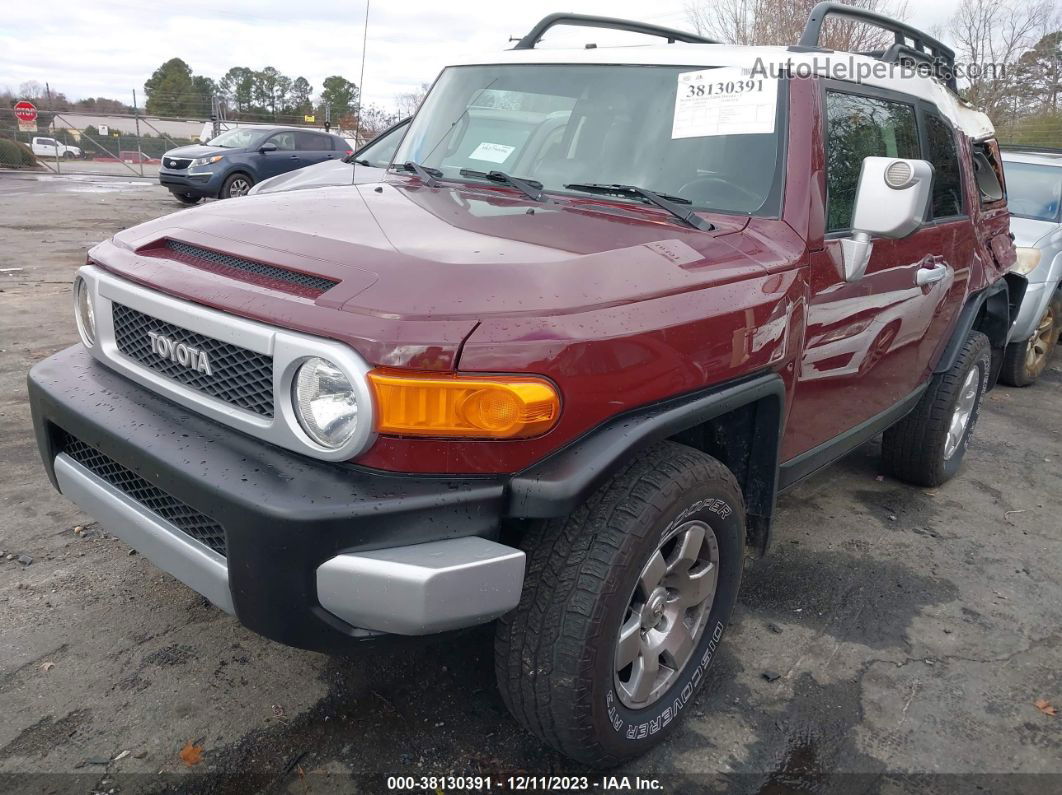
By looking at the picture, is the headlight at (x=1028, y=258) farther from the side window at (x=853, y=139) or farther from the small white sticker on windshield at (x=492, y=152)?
the small white sticker on windshield at (x=492, y=152)

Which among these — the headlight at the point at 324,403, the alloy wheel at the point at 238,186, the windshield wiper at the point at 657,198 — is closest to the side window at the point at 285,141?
the alloy wheel at the point at 238,186

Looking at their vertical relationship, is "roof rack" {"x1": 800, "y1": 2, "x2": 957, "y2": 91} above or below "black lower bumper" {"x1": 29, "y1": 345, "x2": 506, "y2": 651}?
above

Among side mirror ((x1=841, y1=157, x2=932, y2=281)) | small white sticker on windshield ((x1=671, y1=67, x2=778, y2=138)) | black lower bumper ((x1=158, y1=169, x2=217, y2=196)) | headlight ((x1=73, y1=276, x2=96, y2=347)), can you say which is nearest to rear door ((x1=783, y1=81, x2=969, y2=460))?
side mirror ((x1=841, y1=157, x2=932, y2=281))

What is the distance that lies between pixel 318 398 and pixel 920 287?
249cm

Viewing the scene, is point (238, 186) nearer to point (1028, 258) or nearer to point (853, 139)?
point (1028, 258)

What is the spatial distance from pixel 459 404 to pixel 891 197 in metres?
1.56

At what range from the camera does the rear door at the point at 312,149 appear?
53.5ft

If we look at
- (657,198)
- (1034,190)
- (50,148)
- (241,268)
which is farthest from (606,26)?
(50,148)

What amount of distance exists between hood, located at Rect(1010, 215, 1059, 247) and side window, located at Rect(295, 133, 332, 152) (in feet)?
43.6

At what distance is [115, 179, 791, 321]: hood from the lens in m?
1.87

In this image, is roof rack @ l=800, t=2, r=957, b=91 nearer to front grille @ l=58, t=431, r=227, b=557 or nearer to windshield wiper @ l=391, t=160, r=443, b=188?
windshield wiper @ l=391, t=160, r=443, b=188

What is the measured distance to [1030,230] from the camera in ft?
20.5

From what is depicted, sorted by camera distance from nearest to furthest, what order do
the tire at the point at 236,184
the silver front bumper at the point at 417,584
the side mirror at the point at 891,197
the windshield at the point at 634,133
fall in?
the silver front bumper at the point at 417,584, the side mirror at the point at 891,197, the windshield at the point at 634,133, the tire at the point at 236,184
